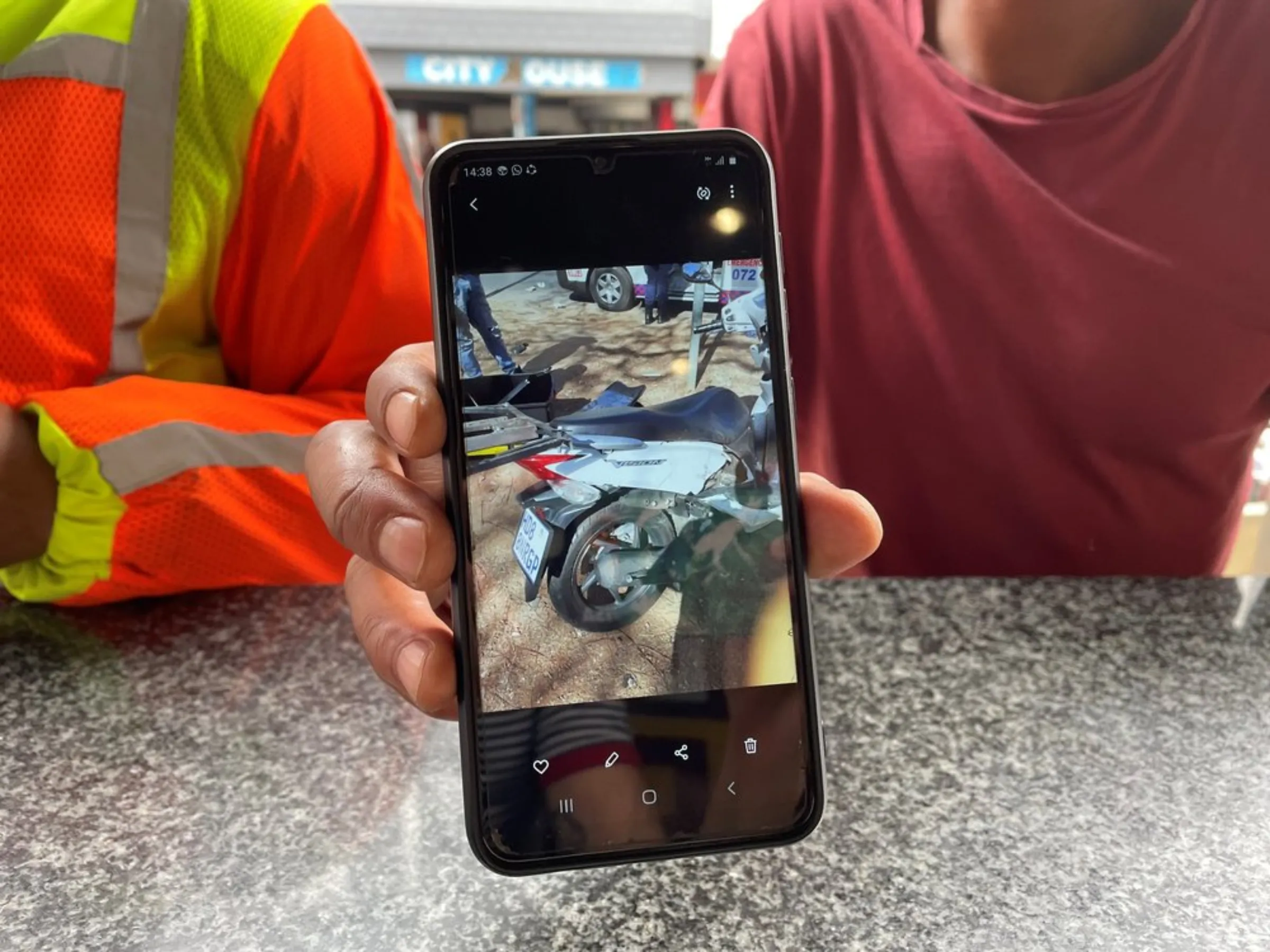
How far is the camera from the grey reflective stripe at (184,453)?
58 centimetres

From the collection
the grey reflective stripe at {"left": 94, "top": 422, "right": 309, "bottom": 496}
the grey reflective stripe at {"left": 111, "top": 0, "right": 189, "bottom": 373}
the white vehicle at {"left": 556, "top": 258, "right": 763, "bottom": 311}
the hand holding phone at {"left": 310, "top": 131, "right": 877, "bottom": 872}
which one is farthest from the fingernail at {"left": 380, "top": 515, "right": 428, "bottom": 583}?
the grey reflective stripe at {"left": 111, "top": 0, "right": 189, "bottom": 373}

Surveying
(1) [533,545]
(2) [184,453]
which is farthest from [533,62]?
(1) [533,545]

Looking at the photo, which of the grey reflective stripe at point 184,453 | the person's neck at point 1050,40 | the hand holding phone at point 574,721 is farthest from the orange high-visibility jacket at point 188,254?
the person's neck at point 1050,40

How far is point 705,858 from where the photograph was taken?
412 mm

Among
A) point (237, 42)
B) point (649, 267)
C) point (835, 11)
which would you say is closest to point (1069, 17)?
point (835, 11)

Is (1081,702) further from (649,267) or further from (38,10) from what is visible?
(38,10)

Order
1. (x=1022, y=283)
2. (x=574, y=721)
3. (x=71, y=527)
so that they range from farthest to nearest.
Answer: (x=1022, y=283)
(x=71, y=527)
(x=574, y=721)

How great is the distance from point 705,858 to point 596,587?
0.41 ft

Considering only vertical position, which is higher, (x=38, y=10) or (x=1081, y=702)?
(x=38, y=10)

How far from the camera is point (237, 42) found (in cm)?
64

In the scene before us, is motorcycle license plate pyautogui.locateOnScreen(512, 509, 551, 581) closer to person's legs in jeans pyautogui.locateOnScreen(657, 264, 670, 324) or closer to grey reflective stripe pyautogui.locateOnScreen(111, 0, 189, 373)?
person's legs in jeans pyautogui.locateOnScreen(657, 264, 670, 324)

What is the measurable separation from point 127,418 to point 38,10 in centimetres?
28

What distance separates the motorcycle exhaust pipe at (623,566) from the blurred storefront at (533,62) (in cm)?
44

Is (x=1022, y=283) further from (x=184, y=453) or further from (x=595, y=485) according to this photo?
(x=184, y=453)
